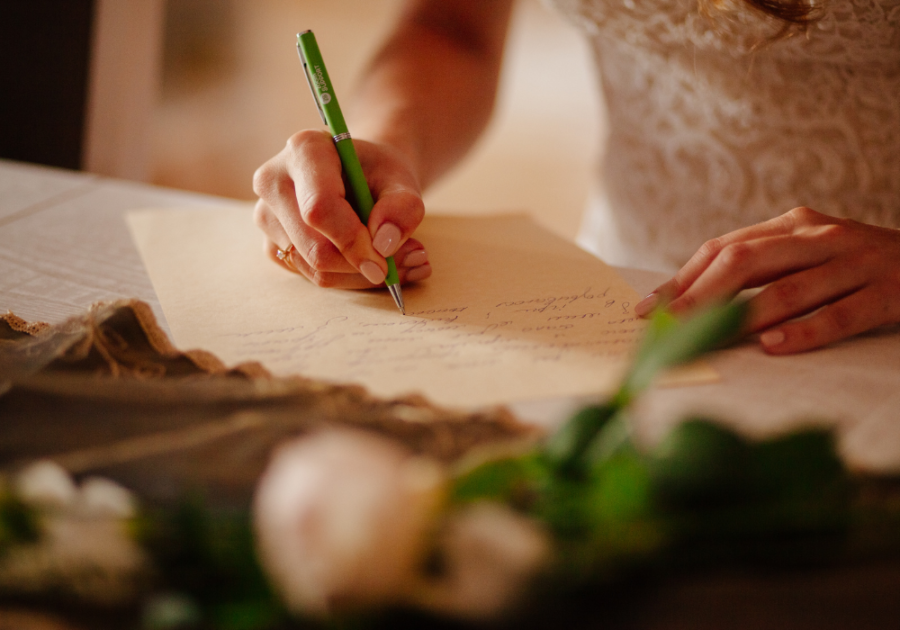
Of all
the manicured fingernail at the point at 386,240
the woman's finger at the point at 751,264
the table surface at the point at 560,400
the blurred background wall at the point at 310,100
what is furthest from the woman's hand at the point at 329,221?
the blurred background wall at the point at 310,100

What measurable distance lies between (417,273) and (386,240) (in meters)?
A: 0.05

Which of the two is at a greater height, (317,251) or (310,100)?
(317,251)

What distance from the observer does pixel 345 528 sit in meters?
0.16

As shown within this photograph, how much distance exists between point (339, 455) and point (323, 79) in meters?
0.47

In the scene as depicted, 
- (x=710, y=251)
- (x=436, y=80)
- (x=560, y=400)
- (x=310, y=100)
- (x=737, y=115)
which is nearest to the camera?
(x=560, y=400)

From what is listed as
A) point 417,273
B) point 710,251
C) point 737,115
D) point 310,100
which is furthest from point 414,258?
point 310,100

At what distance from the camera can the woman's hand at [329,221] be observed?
530 millimetres

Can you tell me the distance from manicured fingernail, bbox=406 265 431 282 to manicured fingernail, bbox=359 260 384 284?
5 centimetres

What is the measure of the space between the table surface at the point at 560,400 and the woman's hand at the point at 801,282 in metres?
0.02

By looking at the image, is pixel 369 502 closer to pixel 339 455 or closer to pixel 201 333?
pixel 339 455

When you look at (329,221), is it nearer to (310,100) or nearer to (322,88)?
(322,88)

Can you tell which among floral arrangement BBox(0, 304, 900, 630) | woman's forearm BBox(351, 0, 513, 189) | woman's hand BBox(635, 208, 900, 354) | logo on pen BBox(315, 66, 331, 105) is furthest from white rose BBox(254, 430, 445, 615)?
woman's forearm BBox(351, 0, 513, 189)

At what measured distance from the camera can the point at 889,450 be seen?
0.34 meters

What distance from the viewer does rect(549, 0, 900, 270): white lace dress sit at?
723 millimetres
